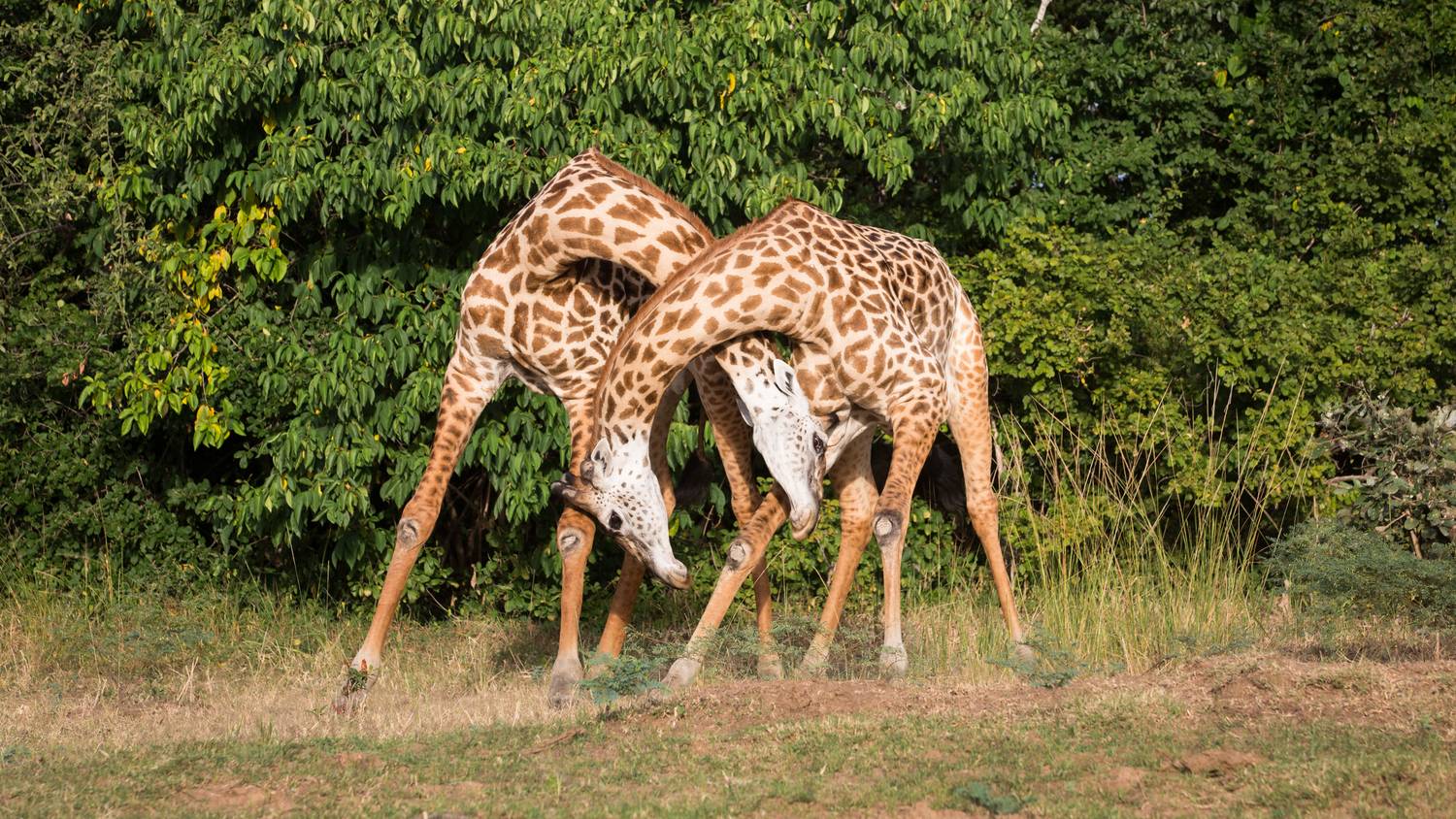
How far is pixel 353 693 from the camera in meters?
6.91

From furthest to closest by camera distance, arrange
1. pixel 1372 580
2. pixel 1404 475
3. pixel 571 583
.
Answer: pixel 1404 475, pixel 1372 580, pixel 571 583

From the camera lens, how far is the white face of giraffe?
6562mm

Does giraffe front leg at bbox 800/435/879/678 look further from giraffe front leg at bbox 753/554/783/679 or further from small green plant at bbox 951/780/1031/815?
small green plant at bbox 951/780/1031/815

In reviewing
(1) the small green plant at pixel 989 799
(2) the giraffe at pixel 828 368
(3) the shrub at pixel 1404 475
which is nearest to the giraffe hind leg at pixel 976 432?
(2) the giraffe at pixel 828 368

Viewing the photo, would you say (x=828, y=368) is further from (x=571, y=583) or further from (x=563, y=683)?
(x=563, y=683)

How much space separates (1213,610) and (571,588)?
3.51 m

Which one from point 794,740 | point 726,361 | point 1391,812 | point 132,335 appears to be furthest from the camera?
point 132,335

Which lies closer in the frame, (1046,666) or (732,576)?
(732,576)

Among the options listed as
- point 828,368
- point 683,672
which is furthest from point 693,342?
point 683,672

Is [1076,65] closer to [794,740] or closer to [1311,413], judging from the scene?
[1311,413]

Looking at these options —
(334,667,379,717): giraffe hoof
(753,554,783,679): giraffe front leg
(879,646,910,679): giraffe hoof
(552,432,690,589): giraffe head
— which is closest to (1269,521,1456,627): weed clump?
(879,646,910,679): giraffe hoof

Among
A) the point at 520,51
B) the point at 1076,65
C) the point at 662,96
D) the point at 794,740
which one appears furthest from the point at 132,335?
the point at 1076,65

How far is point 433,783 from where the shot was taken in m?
5.15

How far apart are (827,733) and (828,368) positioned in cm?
204
